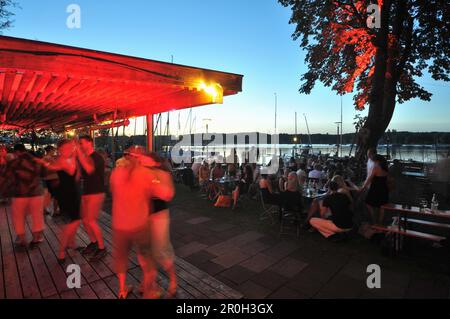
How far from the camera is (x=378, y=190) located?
4.89 meters

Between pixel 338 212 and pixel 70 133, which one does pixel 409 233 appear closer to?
pixel 338 212

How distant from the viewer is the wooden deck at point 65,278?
2.83m

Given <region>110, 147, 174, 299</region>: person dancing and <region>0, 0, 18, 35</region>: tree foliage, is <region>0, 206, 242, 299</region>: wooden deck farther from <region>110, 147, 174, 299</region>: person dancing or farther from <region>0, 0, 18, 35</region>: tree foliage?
<region>0, 0, 18, 35</region>: tree foliage

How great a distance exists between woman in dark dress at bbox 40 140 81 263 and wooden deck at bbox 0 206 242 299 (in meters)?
0.35

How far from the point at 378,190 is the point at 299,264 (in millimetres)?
2463

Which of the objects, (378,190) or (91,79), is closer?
(91,79)

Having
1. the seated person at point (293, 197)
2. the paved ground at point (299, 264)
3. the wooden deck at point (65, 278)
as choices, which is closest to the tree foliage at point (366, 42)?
the seated person at point (293, 197)

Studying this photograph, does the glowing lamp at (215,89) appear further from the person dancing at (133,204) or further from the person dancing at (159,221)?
the person dancing at (133,204)

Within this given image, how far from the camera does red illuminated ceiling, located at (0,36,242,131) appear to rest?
2.71m

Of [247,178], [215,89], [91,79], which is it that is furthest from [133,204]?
[247,178]

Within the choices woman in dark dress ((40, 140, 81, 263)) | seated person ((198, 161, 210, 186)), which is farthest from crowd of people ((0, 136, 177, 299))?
seated person ((198, 161, 210, 186))

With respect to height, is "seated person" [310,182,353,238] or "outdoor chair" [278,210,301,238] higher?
"seated person" [310,182,353,238]

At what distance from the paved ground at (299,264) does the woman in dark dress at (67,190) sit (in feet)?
5.60
